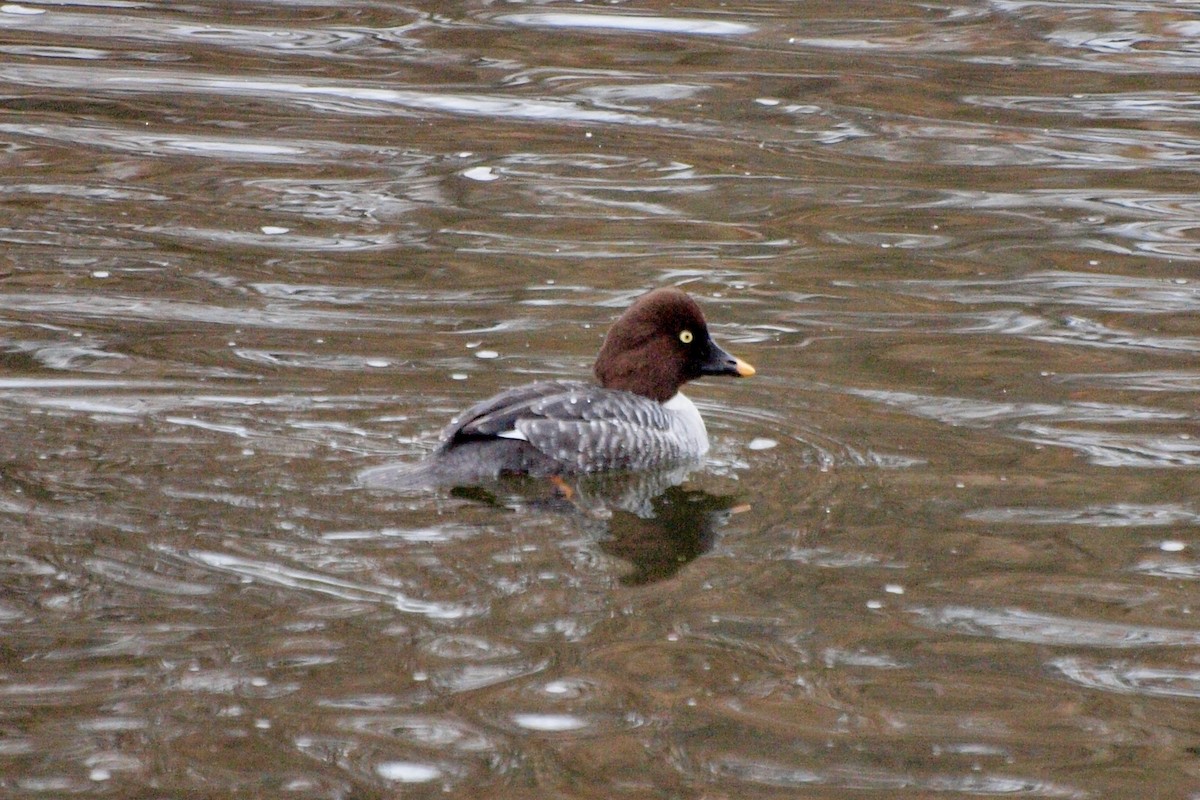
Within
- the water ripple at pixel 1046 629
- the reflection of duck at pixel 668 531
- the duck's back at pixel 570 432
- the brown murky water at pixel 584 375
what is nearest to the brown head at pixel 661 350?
the duck's back at pixel 570 432

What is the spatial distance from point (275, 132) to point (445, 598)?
7.34 m

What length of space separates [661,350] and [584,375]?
650mm

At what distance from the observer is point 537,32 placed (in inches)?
576

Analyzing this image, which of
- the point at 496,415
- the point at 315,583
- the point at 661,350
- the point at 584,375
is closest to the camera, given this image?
the point at 315,583

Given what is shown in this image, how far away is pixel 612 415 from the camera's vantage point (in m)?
7.43

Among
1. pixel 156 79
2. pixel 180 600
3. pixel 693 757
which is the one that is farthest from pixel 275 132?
pixel 693 757

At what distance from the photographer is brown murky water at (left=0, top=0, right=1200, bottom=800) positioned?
5156 millimetres

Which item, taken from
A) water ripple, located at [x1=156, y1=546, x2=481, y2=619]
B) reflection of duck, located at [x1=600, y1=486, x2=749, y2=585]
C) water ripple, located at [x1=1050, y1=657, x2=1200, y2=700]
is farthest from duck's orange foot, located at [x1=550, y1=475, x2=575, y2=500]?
water ripple, located at [x1=1050, y1=657, x2=1200, y2=700]

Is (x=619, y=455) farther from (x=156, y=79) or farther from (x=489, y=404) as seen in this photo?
(x=156, y=79)

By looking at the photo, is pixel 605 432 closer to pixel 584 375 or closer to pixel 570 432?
pixel 570 432

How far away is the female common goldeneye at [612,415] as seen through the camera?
275 inches

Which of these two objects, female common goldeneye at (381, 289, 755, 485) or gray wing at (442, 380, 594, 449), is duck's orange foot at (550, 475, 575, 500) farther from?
gray wing at (442, 380, 594, 449)

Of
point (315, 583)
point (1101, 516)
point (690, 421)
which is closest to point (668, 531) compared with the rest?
point (690, 421)

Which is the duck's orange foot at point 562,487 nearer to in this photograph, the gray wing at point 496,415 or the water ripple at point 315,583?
the gray wing at point 496,415
